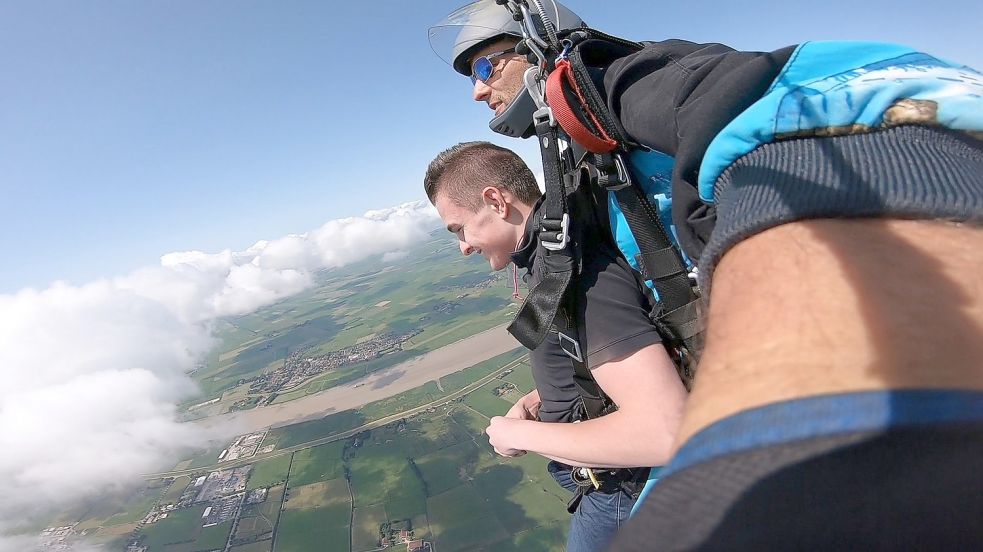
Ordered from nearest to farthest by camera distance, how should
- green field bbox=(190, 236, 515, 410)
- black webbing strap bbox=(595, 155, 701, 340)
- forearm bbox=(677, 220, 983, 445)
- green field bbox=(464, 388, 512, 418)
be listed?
forearm bbox=(677, 220, 983, 445)
black webbing strap bbox=(595, 155, 701, 340)
green field bbox=(464, 388, 512, 418)
green field bbox=(190, 236, 515, 410)

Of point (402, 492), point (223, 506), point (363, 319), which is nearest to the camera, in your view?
point (402, 492)

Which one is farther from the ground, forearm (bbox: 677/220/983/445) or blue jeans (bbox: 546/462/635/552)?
forearm (bbox: 677/220/983/445)

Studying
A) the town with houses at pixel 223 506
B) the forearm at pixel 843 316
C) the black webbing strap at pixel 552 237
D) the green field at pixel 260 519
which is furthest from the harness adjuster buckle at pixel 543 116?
the green field at pixel 260 519

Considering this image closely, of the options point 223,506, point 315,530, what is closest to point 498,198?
point 315,530

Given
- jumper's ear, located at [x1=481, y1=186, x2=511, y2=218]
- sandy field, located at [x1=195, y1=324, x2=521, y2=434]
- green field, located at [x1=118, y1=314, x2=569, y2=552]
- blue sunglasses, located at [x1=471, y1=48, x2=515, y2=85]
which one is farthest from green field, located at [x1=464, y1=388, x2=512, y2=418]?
blue sunglasses, located at [x1=471, y1=48, x2=515, y2=85]

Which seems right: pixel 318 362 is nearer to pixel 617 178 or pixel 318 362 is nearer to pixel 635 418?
pixel 635 418

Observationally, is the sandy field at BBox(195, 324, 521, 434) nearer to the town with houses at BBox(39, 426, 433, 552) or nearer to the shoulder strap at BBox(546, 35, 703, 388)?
the town with houses at BBox(39, 426, 433, 552)

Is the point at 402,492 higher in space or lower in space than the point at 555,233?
lower
